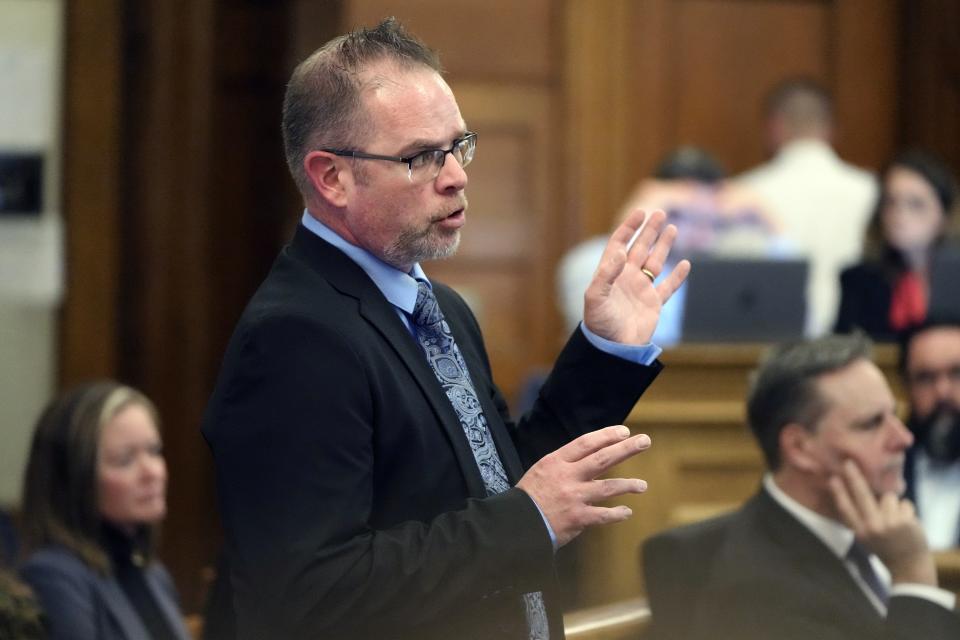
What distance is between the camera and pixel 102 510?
3227mm

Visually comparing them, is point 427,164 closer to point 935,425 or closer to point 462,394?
point 462,394

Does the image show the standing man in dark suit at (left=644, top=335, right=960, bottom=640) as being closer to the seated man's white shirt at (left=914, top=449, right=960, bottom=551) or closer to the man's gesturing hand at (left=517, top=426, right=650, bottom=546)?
the seated man's white shirt at (left=914, top=449, right=960, bottom=551)

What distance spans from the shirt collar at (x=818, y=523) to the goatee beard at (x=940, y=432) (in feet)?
3.06

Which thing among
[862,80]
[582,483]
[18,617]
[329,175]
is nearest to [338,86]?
[329,175]

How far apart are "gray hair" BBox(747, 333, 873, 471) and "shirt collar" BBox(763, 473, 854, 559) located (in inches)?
3.9

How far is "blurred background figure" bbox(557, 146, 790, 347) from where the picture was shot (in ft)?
17.6

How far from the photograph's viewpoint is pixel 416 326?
1.88 metres

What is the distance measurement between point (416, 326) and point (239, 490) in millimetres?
330

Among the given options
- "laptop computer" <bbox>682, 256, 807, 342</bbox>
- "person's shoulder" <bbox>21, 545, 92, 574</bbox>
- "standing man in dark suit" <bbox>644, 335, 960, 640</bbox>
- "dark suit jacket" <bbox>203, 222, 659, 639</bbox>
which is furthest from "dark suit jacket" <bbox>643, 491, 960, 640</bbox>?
"laptop computer" <bbox>682, 256, 807, 342</bbox>

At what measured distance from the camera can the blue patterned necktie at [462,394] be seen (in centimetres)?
181

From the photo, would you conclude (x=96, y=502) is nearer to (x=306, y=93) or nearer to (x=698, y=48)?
(x=306, y=93)

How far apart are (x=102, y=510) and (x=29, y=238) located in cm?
304

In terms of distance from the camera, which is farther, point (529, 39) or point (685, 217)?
point (529, 39)

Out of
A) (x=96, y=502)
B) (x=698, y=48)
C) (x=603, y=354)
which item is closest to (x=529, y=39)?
(x=698, y=48)
